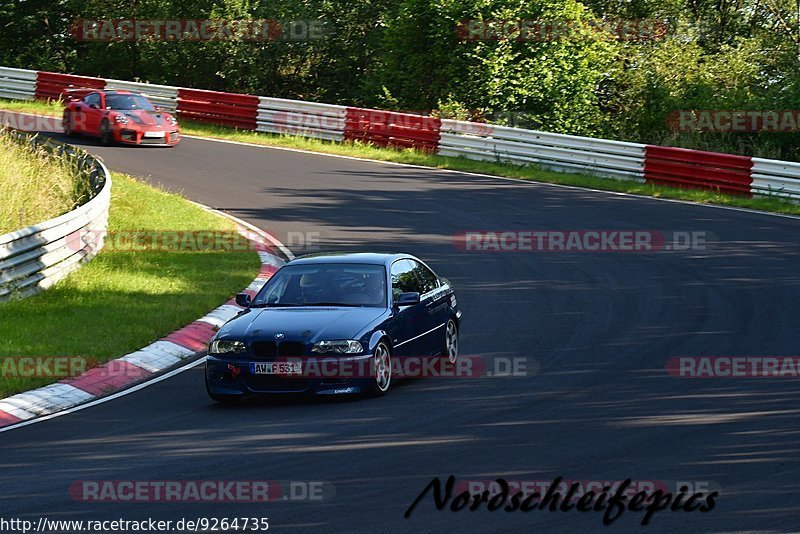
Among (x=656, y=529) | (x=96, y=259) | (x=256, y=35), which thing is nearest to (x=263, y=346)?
(x=656, y=529)

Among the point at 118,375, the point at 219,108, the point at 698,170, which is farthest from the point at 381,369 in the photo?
the point at 219,108

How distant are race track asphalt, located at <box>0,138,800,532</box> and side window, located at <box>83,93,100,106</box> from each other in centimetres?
1337

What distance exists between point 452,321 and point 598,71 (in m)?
21.1

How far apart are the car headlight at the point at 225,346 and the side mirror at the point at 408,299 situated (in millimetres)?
1678

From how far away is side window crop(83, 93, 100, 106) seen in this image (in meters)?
30.4

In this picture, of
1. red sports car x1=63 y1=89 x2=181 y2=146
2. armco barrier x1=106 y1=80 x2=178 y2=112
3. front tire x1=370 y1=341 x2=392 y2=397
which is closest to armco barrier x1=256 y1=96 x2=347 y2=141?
red sports car x1=63 y1=89 x2=181 y2=146

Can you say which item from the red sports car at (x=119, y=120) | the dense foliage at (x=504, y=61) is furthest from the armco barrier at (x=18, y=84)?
the red sports car at (x=119, y=120)

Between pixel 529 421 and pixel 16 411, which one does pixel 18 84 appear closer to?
pixel 16 411

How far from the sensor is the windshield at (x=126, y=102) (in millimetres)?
30344

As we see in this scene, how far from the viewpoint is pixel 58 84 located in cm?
3569

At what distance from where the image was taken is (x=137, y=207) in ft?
69.9

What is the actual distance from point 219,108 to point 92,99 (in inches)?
159

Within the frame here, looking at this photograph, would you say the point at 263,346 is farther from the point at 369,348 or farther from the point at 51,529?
the point at 51,529

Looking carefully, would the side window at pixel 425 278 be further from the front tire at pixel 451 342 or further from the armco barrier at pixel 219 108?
the armco barrier at pixel 219 108
